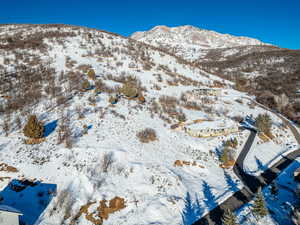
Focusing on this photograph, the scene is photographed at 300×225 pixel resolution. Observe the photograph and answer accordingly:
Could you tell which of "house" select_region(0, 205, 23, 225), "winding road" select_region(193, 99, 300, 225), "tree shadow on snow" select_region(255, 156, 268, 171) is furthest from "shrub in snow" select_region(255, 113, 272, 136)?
"house" select_region(0, 205, 23, 225)

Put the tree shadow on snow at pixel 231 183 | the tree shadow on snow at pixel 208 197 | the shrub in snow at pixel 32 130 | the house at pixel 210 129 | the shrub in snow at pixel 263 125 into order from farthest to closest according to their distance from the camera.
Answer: the shrub in snow at pixel 263 125, the house at pixel 210 129, the shrub in snow at pixel 32 130, the tree shadow on snow at pixel 231 183, the tree shadow on snow at pixel 208 197

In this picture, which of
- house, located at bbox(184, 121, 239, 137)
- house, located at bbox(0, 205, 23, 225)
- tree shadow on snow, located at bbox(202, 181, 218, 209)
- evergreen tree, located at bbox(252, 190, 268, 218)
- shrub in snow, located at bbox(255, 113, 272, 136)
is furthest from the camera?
shrub in snow, located at bbox(255, 113, 272, 136)

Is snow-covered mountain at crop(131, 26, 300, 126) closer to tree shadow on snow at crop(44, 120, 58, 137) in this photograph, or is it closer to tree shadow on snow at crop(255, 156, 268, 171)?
tree shadow on snow at crop(255, 156, 268, 171)

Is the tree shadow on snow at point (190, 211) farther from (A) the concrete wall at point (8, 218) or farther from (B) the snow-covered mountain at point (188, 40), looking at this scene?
(B) the snow-covered mountain at point (188, 40)

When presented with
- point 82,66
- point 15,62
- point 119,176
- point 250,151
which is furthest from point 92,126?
point 15,62

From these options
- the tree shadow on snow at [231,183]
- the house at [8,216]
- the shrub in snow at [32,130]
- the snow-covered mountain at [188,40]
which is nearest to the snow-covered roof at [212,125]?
the tree shadow on snow at [231,183]
